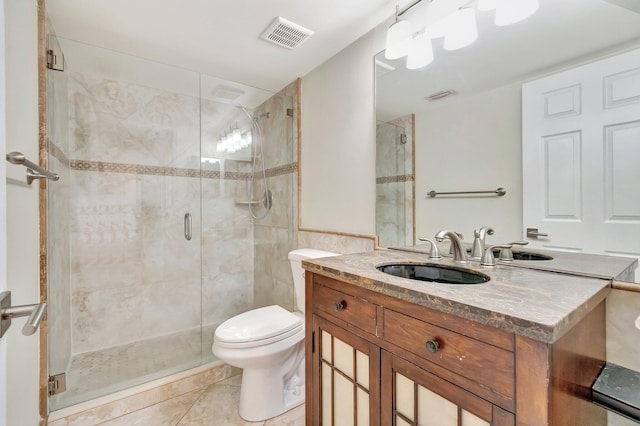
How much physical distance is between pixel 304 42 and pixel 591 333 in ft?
6.28

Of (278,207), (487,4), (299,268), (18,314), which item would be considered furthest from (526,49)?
(278,207)

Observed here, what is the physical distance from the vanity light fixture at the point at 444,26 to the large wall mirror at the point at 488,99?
0.09 feet

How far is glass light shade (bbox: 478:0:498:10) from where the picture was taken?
1157 millimetres

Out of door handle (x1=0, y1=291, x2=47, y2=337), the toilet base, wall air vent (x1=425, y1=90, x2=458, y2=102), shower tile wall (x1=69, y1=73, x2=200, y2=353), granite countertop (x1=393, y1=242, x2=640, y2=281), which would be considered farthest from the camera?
shower tile wall (x1=69, y1=73, x2=200, y2=353)

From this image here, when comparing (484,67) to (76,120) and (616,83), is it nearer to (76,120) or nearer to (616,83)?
(616,83)

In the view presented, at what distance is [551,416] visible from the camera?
0.53 meters

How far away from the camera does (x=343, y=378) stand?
102cm

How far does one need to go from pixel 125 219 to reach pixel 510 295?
A: 98.9 inches

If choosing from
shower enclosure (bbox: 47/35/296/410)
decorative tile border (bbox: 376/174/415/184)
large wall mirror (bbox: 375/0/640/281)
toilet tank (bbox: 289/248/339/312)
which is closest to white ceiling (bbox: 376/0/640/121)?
large wall mirror (bbox: 375/0/640/281)

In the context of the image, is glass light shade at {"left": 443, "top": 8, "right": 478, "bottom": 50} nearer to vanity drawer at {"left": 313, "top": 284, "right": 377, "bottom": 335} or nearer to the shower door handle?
vanity drawer at {"left": 313, "top": 284, "right": 377, "bottom": 335}

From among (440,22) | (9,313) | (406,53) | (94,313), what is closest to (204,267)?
(94,313)

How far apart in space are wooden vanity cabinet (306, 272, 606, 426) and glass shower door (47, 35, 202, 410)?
135 centimetres

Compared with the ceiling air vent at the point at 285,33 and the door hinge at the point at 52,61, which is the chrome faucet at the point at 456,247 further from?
the door hinge at the point at 52,61

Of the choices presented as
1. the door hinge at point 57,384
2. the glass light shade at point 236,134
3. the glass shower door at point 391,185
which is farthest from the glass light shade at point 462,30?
the door hinge at point 57,384
